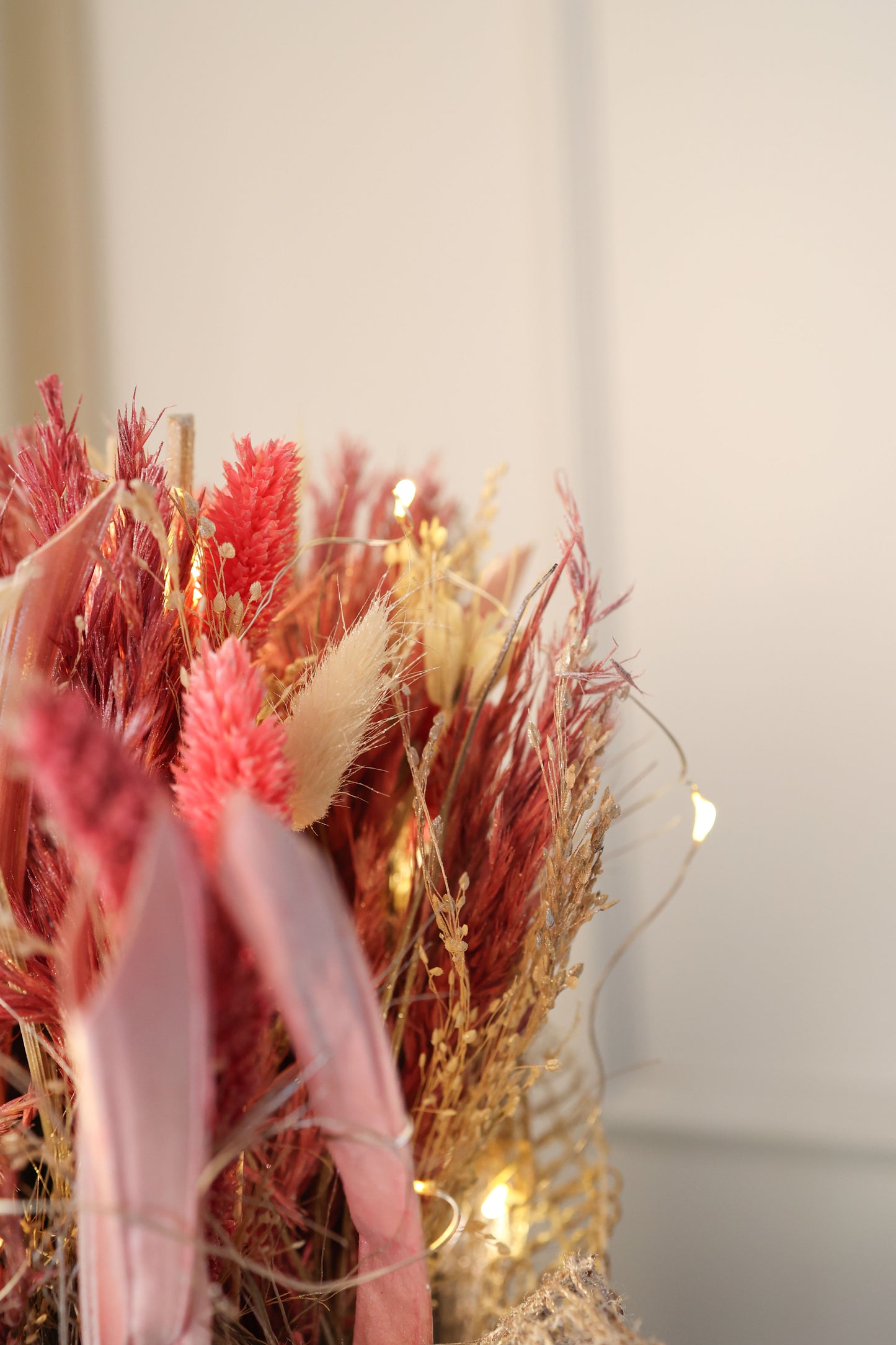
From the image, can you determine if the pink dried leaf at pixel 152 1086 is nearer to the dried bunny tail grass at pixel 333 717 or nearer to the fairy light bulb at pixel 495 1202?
the dried bunny tail grass at pixel 333 717

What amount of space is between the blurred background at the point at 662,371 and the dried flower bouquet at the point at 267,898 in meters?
0.14

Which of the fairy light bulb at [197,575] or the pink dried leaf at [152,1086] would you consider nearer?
the pink dried leaf at [152,1086]

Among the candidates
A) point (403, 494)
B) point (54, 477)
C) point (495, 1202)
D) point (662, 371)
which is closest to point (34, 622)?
point (54, 477)

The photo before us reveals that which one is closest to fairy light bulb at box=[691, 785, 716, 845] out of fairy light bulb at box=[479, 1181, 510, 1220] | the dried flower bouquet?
the dried flower bouquet

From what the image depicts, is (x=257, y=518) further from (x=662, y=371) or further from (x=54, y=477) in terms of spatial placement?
(x=662, y=371)

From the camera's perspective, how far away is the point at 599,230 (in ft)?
1.94

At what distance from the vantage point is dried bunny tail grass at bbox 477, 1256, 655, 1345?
273 mm

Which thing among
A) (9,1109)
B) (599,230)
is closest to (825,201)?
(599,230)

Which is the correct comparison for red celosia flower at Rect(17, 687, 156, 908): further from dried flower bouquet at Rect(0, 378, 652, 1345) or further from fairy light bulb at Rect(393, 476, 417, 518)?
fairy light bulb at Rect(393, 476, 417, 518)

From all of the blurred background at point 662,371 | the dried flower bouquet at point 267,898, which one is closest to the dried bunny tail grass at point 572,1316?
the dried flower bouquet at point 267,898

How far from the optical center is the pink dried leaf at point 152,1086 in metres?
0.19

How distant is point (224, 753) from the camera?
23 centimetres

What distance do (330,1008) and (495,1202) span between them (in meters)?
0.25

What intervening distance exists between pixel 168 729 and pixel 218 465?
0.45 metres
